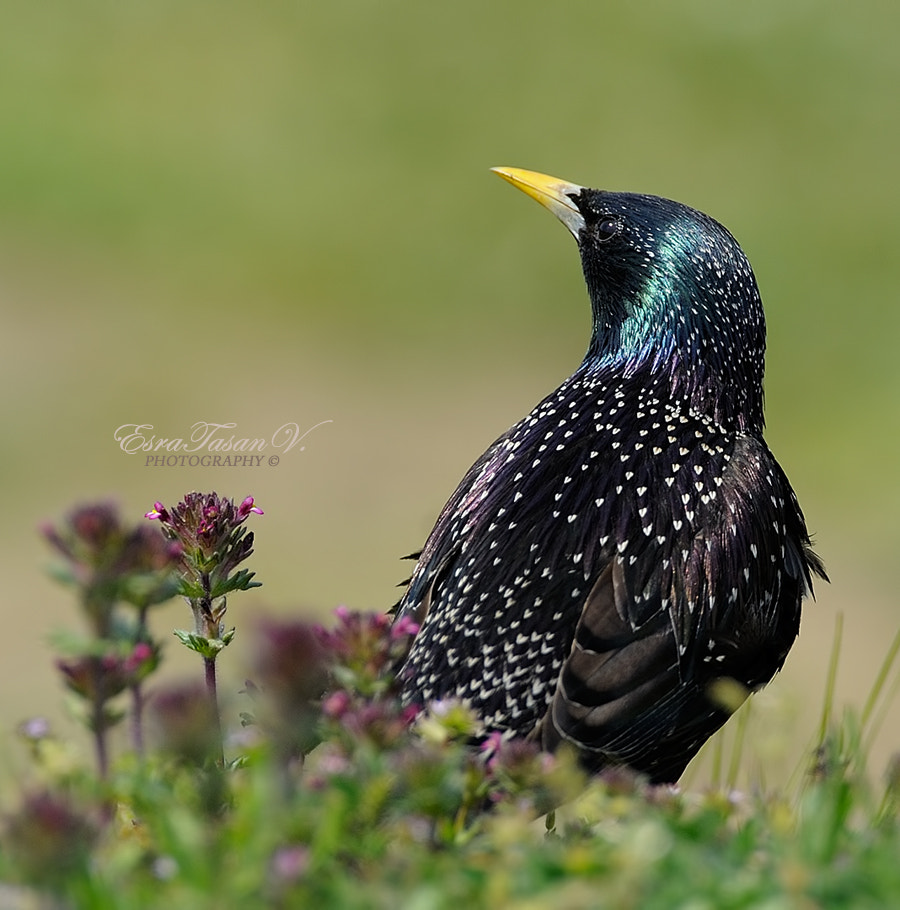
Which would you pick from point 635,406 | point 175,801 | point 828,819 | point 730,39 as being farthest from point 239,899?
point 730,39

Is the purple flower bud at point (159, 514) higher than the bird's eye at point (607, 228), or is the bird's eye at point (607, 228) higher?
the bird's eye at point (607, 228)

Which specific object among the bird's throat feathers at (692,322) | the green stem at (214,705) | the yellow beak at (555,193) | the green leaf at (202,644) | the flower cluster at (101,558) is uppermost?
the yellow beak at (555,193)

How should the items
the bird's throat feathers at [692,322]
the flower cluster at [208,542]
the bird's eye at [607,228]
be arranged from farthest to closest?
1. the bird's eye at [607,228]
2. the bird's throat feathers at [692,322]
3. the flower cluster at [208,542]

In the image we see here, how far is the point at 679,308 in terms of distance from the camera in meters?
3.61

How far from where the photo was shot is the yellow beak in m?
3.89

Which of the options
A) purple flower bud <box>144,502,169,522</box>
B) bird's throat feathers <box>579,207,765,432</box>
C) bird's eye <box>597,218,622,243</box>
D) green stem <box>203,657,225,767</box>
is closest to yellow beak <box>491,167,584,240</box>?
bird's eye <box>597,218,622,243</box>

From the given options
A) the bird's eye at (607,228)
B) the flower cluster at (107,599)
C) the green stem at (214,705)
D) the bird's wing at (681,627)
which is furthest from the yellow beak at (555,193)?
the flower cluster at (107,599)

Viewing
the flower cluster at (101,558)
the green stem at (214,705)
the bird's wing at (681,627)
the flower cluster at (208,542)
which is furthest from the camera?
the bird's wing at (681,627)

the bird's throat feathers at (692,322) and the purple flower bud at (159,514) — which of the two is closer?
the purple flower bud at (159,514)

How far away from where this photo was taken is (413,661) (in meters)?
3.05

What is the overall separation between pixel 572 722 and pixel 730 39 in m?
11.3

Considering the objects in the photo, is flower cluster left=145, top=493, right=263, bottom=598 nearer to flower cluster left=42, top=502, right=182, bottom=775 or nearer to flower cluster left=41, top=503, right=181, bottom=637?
flower cluster left=42, top=502, right=182, bottom=775

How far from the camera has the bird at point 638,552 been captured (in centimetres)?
297

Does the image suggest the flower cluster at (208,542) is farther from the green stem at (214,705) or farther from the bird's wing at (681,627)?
the bird's wing at (681,627)
